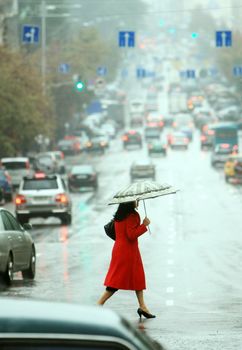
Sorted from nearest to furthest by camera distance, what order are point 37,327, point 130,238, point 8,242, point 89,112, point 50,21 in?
point 37,327, point 130,238, point 8,242, point 50,21, point 89,112

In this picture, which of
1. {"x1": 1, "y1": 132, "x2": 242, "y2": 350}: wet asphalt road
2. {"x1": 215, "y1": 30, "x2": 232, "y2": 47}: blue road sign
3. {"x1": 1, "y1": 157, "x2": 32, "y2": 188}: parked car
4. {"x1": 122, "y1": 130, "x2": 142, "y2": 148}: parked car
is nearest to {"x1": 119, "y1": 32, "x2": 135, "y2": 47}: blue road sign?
{"x1": 215, "y1": 30, "x2": 232, "y2": 47}: blue road sign

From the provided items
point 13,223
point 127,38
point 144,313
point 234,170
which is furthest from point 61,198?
point 234,170

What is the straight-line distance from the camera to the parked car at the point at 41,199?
136ft

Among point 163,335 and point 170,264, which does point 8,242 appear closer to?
point 170,264

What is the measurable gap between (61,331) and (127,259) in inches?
384

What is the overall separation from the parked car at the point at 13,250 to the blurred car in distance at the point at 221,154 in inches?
2617

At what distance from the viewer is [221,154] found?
296 feet

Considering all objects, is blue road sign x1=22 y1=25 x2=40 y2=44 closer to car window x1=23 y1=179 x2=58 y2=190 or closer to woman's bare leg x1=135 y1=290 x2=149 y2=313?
car window x1=23 y1=179 x2=58 y2=190

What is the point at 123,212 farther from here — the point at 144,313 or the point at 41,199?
the point at 41,199

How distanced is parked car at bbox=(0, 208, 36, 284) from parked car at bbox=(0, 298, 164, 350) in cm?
1495

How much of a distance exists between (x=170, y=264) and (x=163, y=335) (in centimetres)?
1226

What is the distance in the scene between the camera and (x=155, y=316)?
16.2 m

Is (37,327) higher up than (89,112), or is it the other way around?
(37,327)

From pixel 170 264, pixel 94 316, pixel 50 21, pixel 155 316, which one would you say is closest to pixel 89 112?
pixel 50 21
